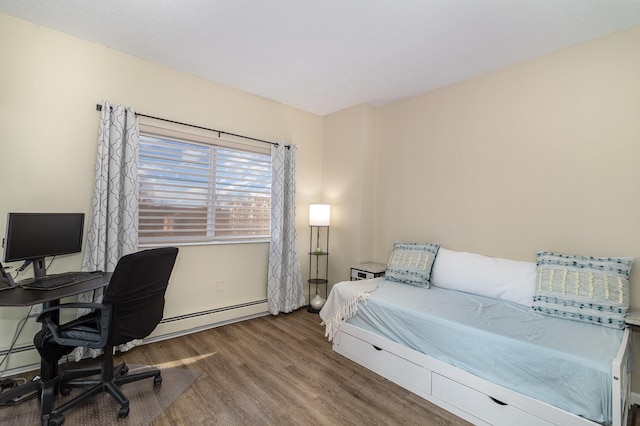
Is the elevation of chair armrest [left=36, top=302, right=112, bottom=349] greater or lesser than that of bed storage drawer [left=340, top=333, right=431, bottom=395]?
greater

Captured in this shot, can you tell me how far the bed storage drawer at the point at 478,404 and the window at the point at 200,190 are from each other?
8.07ft

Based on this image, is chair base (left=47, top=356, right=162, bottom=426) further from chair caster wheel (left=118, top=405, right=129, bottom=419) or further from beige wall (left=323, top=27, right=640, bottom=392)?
beige wall (left=323, top=27, right=640, bottom=392)

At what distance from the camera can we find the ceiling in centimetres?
199

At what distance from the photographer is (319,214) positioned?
3820 millimetres

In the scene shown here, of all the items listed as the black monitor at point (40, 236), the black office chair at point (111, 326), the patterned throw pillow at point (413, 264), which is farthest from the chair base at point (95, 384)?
the patterned throw pillow at point (413, 264)

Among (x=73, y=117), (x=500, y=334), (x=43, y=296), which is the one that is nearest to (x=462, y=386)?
(x=500, y=334)

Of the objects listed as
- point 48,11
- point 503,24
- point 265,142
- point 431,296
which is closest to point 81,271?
point 48,11

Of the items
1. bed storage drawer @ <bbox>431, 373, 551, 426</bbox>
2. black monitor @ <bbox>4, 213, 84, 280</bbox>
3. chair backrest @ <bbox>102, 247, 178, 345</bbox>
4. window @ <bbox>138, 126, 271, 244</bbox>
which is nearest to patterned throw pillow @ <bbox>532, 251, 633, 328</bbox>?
bed storage drawer @ <bbox>431, 373, 551, 426</bbox>

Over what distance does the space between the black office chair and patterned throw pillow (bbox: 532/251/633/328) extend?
2.74 meters

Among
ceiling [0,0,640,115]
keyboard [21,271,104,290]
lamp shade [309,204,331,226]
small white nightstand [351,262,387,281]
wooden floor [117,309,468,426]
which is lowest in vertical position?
wooden floor [117,309,468,426]

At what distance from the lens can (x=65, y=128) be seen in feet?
7.91

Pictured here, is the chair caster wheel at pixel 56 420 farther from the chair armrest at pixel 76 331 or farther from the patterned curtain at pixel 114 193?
the patterned curtain at pixel 114 193

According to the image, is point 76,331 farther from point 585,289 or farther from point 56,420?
point 585,289

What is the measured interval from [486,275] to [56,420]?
3.18m
